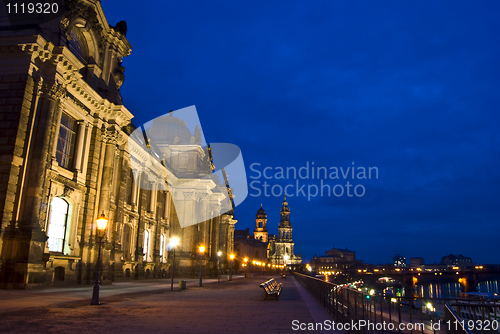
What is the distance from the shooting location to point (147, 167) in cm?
4375

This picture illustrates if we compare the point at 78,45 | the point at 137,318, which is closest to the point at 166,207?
the point at 78,45

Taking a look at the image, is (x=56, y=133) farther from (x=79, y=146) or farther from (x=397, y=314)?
(x=397, y=314)

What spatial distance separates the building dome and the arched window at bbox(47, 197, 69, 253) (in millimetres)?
33987

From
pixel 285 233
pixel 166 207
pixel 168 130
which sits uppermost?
pixel 168 130

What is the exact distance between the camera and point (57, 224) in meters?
25.0

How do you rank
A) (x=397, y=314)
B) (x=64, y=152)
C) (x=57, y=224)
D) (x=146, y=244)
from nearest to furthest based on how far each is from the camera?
(x=397, y=314) → (x=57, y=224) → (x=64, y=152) → (x=146, y=244)

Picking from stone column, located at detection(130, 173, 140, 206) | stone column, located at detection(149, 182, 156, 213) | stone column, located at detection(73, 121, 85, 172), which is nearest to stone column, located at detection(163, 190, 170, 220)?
stone column, located at detection(149, 182, 156, 213)

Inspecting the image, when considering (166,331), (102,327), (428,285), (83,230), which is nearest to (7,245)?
(83,230)

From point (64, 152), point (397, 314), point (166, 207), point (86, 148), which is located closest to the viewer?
point (397, 314)

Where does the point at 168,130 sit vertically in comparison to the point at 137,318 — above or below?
above

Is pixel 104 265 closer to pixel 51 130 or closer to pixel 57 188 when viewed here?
pixel 57 188

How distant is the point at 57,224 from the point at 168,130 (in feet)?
127

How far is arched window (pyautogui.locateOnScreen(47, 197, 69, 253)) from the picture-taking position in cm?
2445

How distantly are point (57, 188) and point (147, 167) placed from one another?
19134 mm
